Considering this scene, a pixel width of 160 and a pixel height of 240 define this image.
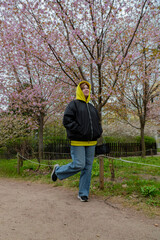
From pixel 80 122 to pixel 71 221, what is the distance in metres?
1.47

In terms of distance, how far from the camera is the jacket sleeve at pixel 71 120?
3.10m

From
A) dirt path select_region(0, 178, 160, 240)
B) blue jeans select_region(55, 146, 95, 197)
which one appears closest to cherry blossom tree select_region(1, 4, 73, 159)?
blue jeans select_region(55, 146, 95, 197)

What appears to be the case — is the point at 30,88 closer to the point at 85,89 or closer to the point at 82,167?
the point at 85,89

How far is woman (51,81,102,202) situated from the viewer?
3152 mm

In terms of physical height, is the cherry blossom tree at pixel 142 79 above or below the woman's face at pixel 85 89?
above

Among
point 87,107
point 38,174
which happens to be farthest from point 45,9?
point 38,174

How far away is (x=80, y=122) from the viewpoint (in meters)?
3.20

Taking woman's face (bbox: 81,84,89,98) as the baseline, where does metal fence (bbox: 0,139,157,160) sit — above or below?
below

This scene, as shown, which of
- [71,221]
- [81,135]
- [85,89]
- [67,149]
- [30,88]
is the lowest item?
[71,221]

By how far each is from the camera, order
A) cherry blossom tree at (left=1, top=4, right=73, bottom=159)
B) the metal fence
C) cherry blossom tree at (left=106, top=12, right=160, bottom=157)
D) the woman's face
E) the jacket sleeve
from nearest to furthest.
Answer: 1. the jacket sleeve
2. the woman's face
3. cherry blossom tree at (left=106, top=12, right=160, bottom=157)
4. cherry blossom tree at (left=1, top=4, right=73, bottom=159)
5. the metal fence

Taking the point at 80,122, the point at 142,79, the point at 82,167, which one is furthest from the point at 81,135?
the point at 142,79

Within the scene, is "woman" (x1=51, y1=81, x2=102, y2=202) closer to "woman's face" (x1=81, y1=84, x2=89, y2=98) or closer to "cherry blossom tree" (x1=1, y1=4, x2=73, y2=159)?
"woman's face" (x1=81, y1=84, x2=89, y2=98)

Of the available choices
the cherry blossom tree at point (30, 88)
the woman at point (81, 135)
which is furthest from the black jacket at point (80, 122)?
the cherry blossom tree at point (30, 88)

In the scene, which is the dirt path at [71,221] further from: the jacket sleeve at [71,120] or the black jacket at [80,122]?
the jacket sleeve at [71,120]
